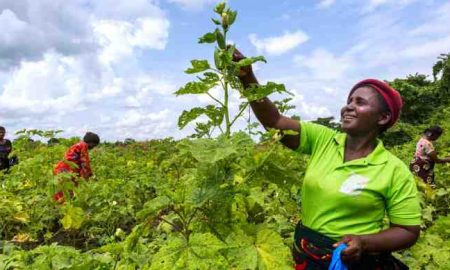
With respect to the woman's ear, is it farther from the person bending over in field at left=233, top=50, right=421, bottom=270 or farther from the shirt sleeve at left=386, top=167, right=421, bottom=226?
the shirt sleeve at left=386, top=167, right=421, bottom=226

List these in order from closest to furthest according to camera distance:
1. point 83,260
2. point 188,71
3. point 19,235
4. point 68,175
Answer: point 188,71 → point 83,260 → point 68,175 → point 19,235

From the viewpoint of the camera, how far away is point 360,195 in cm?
221

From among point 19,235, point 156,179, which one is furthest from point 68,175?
point 156,179

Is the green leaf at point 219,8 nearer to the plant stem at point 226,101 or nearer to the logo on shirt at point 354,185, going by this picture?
the plant stem at point 226,101

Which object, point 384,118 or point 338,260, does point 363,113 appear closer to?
point 384,118

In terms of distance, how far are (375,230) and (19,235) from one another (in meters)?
5.03

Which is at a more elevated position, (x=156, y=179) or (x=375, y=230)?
(x=156, y=179)

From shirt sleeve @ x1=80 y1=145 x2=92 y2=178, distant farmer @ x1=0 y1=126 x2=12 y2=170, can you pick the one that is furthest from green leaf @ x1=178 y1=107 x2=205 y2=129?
distant farmer @ x1=0 y1=126 x2=12 y2=170

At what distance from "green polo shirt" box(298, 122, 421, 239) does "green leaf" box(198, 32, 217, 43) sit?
0.76 m

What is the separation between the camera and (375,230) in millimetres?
2264

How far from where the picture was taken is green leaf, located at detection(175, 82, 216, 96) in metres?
2.13

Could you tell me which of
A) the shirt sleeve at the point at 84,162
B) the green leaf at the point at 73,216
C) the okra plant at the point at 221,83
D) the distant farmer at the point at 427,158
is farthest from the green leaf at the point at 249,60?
A: the distant farmer at the point at 427,158

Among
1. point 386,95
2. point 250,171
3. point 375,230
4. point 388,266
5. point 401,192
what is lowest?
point 388,266

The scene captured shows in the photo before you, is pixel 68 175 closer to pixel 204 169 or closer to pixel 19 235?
pixel 19 235
